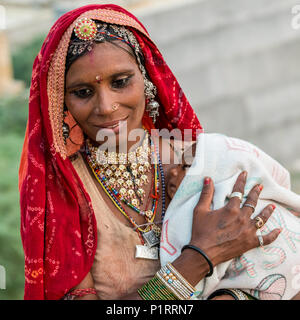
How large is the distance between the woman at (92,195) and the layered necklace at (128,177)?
1cm

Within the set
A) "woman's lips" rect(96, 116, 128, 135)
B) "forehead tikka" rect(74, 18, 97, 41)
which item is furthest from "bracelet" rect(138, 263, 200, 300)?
"forehead tikka" rect(74, 18, 97, 41)

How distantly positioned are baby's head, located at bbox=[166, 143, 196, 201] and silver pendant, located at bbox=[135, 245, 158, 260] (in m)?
0.29

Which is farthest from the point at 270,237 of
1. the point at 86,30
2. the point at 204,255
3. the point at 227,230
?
the point at 86,30

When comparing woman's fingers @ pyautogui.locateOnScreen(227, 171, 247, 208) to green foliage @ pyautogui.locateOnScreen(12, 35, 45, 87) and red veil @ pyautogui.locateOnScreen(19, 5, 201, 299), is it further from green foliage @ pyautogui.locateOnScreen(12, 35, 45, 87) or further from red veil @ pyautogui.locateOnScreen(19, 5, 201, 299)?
green foliage @ pyautogui.locateOnScreen(12, 35, 45, 87)

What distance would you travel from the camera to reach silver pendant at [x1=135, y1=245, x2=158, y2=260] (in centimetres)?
198

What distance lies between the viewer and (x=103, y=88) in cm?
192

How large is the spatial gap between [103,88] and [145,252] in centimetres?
74

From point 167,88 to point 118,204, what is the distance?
62 centimetres

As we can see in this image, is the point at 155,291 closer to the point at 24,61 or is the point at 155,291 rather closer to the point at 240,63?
the point at 240,63

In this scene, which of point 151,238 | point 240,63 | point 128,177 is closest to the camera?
point 151,238

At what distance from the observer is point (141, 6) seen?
345 inches

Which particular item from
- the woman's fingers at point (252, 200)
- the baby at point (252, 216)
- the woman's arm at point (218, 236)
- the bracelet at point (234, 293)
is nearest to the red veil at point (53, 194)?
the woman's arm at point (218, 236)
